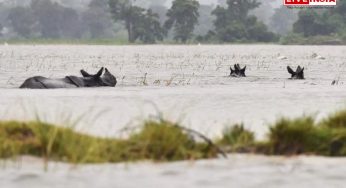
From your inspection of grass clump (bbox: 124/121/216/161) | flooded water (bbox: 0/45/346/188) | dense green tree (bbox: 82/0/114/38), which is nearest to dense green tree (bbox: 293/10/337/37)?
dense green tree (bbox: 82/0/114/38)

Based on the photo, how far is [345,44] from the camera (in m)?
99.5

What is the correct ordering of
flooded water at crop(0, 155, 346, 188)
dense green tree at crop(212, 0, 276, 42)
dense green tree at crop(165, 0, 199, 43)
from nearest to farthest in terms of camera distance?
flooded water at crop(0, 155, 346, 188) < dense green tree at crop(212, 0, 276, 42) < dense green tree at crop(165, 0, 199, 43)

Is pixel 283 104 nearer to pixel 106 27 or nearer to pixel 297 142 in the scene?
pixel 297 142

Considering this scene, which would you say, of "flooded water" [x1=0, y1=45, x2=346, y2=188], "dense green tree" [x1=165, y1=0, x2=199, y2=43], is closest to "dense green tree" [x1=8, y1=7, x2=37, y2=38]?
"dense green tree" [x1=165, y1=0, x2=199, y2=43]

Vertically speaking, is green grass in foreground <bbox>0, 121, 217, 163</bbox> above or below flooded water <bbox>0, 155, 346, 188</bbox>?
above

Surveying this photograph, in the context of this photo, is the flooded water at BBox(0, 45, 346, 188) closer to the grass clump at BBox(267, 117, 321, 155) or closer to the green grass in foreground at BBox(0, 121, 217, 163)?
the green grass in foreground at BBox(0, 121, 217, 163)

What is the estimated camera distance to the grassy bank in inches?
271

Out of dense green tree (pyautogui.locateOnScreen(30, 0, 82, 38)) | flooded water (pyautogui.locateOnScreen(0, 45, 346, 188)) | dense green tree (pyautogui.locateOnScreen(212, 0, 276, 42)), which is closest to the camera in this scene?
flooded water (pyautogui.locateOnScreen(0, 45, 346, 188))

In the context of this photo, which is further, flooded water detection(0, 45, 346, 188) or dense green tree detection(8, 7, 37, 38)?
dense green tree detection(8, 7, 37, 38)

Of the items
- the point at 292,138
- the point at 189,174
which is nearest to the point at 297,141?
the point at 292,138

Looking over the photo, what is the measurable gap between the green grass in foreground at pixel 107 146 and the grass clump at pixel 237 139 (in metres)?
0.36

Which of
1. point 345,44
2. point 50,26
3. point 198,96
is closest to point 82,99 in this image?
point 198,96

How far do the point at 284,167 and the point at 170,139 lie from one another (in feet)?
3.49

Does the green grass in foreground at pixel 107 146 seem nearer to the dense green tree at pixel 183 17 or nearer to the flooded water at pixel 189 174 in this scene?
the flooded water at pixel 189 174
